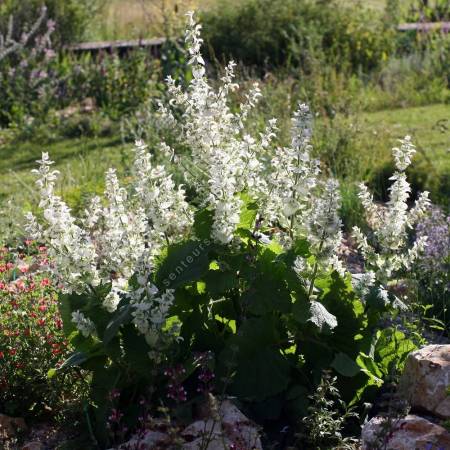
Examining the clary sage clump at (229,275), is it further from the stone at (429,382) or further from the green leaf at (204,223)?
the stone at (429,382)

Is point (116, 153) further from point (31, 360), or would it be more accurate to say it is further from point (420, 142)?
point (31, 360)

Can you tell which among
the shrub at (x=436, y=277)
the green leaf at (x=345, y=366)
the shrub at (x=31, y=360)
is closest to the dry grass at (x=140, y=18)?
the shrub at (x=436, y=277)

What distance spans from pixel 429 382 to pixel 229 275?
954 millimetres

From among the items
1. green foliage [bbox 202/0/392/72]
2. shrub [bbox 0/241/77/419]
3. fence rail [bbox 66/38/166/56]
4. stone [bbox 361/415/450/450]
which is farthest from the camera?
fence rail [bbox 66/38/166/56]

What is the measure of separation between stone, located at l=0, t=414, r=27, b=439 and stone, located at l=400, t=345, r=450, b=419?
1.76 meters

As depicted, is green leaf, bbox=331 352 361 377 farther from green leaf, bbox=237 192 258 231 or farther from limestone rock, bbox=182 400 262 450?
green leaf, bbox=237 192 258 231

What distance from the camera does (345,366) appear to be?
3.68 metres

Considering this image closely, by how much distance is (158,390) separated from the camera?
3832 millimetres

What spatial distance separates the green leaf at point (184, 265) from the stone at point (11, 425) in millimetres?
1030

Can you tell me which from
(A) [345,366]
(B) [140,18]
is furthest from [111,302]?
(B) [140,18]

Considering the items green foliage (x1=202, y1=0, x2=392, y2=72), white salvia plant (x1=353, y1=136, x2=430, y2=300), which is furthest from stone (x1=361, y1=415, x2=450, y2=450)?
green foliage (x1=202, y1=0, x2=392, y2=72)

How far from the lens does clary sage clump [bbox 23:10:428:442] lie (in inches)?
142

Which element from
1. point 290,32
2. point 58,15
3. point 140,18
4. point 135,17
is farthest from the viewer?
point 135,17

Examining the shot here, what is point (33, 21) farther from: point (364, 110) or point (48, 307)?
point (48, 307)
